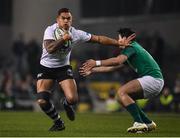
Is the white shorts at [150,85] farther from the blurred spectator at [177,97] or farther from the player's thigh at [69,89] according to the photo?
the blurred spectator at [177,97]

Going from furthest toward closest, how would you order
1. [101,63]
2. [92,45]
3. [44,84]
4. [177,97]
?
[92,45] < [177,97] < [44,84] < [101,63]

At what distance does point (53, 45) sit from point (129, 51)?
4.92 ft

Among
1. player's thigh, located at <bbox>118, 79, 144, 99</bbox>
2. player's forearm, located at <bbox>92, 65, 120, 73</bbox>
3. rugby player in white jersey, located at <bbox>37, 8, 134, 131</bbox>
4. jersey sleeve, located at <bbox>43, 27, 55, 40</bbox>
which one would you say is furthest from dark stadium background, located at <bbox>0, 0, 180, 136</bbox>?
jersey sleeve, located at <bbox>43, 27, 55, 40</bbox>

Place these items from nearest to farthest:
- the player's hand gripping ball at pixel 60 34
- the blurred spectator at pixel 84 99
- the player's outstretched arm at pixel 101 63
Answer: the player's outstretched arm at pixel 101 63 → the player's hand gripping ball at pixel 60 34 → the blurred spectator at pixel 84 99

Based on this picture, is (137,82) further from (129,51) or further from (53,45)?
(53,45)

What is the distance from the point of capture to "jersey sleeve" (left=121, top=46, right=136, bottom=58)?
1675cm

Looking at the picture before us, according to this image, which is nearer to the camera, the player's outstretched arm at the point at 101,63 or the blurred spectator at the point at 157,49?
the player's outstretched arm at the point at 101,63

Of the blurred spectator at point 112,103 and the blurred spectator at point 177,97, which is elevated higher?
the blurred spectator at point 177,97

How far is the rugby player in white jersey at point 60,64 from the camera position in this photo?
17.1 metres

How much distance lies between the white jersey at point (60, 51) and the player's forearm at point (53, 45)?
0.56ft

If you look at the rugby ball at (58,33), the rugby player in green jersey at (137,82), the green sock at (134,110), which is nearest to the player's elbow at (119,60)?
the rugby player in green jersey at (137,82)

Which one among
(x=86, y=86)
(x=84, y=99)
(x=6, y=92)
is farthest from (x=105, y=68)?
(x=86, y=86)

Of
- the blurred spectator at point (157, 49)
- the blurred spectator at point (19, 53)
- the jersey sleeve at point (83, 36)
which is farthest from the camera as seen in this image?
the blurred spectator at point (19, 53)

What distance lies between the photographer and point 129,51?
1680 centimetres
